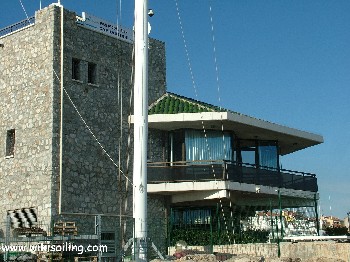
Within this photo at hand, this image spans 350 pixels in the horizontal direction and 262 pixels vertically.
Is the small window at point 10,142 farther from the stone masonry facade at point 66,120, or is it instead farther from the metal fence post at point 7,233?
the metal fence post at point 7,233

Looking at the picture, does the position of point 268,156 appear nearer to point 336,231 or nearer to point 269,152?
point 269,152

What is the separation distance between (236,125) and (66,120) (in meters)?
8.27

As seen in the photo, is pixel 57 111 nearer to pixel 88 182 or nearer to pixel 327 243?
pixel 88 182

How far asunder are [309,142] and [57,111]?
14.8 m

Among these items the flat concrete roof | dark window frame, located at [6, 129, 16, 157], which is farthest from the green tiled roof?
dark window frame, located at [6, 129, 16, 157]

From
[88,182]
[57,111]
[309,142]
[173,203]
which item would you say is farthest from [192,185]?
[309,142]

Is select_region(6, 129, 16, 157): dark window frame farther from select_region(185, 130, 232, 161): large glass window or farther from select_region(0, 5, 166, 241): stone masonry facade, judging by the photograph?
select_region(185, 130, 232, 161): large glass window

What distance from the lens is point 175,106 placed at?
30.5 meters

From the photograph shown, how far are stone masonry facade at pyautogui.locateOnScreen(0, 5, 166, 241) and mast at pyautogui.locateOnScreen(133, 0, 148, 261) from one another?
578 cm

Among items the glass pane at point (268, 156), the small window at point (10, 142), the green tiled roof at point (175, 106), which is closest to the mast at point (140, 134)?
the green tiled roof at point (175, 106)

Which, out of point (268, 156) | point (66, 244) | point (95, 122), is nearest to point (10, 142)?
point (95, 122)

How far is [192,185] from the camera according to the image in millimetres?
28281

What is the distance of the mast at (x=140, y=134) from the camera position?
68.3 ft

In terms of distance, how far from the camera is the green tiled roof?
29.7m
